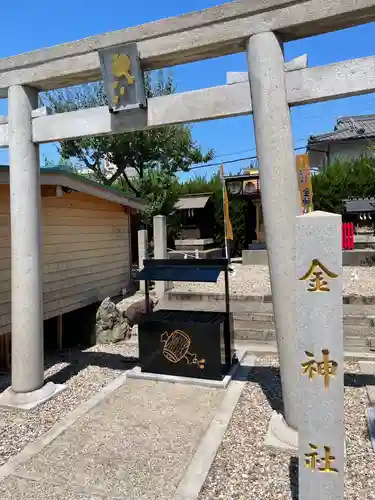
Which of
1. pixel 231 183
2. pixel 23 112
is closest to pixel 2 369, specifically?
pixel 23 112

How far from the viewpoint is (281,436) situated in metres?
3.95

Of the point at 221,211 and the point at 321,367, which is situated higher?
the point at 221,211

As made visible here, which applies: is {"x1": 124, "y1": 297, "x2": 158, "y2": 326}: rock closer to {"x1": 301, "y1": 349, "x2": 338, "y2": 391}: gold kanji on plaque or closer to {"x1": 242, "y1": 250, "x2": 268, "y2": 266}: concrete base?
{"x1": 301, "y1": 349, "x2": 338, "y2": 391}: gold kanji on plaque

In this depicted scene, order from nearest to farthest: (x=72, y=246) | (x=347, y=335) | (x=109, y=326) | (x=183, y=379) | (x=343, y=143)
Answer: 1. (x=183, y=379)
2. (x=347, y=335)
3. (x=109, y=326)
4. (x=72, y=246)
5. (x=343, y=143)

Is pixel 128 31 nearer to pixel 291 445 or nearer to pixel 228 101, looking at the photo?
pixel 228 101

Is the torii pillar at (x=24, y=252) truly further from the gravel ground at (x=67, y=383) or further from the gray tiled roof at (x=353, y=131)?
the gray tiled roof at (x=353, y=131)

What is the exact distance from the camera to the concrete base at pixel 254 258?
15.6 metres

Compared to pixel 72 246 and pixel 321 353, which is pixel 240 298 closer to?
pixel 72 246

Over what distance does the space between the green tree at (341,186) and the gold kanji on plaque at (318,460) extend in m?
15.7

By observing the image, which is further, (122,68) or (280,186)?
(122,68)

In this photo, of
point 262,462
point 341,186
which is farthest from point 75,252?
point 341,186

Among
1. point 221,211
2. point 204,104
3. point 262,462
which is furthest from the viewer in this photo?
point 221,211

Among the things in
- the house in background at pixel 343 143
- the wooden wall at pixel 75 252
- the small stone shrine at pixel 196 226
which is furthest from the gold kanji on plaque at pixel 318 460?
the house in background at pixel 343 143

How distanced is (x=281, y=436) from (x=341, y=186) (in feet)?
50.1
